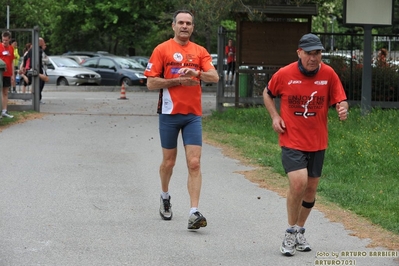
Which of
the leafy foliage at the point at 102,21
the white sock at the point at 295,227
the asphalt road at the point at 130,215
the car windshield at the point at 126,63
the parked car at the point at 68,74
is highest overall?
the leafy foliage at the point at 102,21

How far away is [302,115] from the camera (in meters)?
7.18

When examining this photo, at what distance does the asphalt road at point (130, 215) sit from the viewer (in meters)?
7.12

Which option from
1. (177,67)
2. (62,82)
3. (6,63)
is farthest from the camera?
(62,82)

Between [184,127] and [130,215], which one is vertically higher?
[184,127]

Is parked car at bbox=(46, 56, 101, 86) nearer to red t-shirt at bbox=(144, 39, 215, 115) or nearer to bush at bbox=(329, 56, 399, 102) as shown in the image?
bush at bbox=(329, 56, 399, 102)

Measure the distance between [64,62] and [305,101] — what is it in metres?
33.7

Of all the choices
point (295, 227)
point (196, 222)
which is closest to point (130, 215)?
point (196, 222)

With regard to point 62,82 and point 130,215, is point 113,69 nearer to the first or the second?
point 62,82

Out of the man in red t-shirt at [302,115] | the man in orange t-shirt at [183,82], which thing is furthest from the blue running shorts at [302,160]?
the man in orange t-shirt at [183,82]

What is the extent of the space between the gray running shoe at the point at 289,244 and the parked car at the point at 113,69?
108 feet

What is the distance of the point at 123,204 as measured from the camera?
9.61m

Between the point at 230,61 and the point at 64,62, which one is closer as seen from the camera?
the point at 230,61

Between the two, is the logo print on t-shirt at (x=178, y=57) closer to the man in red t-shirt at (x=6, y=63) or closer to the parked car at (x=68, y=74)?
the man in red t-shirt at (x=6, y=63)

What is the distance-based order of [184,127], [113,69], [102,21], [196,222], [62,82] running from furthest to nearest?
[102,21]
[113,69]
[62,82]
[184,127]
[196,222]
